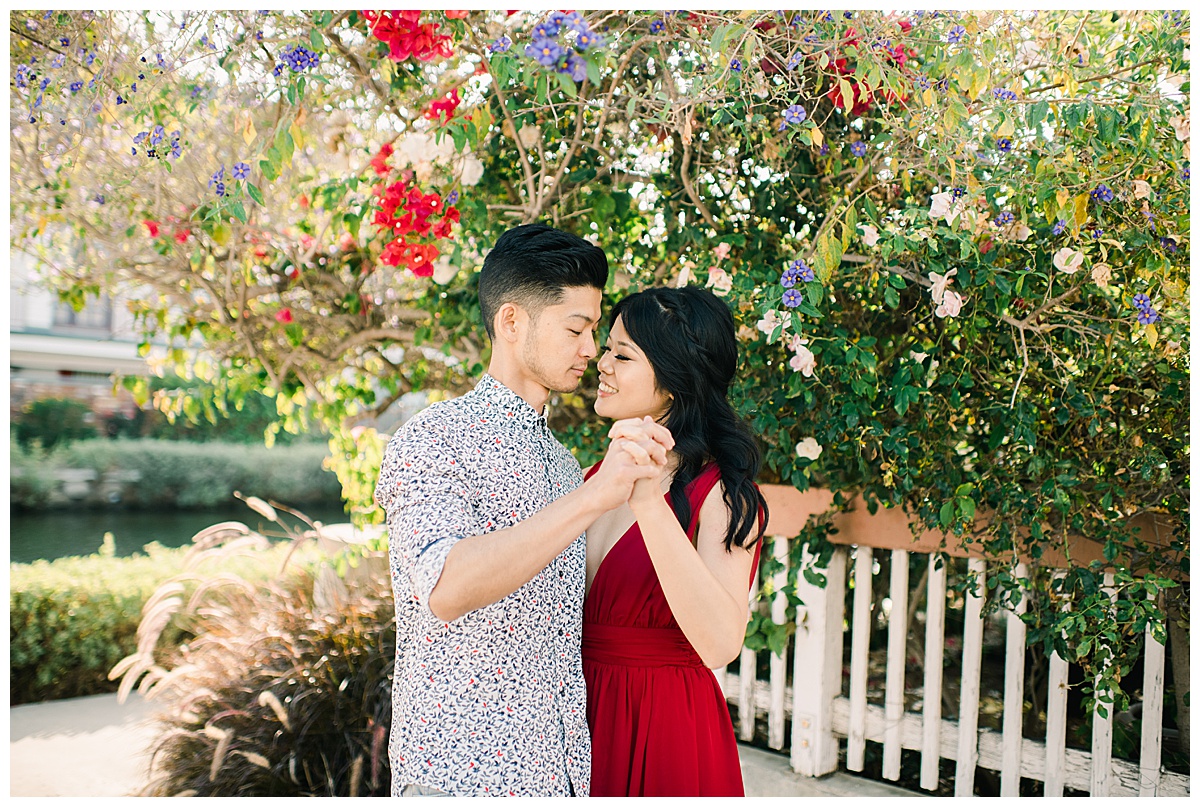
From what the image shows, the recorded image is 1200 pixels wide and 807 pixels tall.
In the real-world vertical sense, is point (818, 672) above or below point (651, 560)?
below

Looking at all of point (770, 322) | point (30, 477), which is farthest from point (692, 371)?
point (30, 477)

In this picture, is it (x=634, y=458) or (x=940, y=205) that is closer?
(x=634, y=458)

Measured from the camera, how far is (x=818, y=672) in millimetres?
3510

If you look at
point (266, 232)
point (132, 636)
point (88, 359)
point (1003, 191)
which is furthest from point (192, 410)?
point (88, 359)

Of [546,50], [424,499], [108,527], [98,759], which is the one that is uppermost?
[546,50]

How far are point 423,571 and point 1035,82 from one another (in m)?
2.62

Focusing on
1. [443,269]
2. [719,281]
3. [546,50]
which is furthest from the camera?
[443,269]

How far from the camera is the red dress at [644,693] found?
1.83 meters

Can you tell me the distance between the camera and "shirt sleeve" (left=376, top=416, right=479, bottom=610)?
138 cm

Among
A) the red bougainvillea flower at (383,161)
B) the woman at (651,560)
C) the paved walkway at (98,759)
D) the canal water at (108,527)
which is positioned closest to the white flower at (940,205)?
the woman at (651,560)

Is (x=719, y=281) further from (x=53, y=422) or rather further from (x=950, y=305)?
(x=53, y=422)

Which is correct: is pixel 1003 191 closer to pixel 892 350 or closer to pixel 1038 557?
pixel 892 350

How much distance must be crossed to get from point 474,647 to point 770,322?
1258 mm

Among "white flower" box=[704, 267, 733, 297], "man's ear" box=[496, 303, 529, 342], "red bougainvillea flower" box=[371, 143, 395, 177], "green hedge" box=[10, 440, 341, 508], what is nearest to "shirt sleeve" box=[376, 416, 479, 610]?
"man's ear" box=[496, 303, 529, 342]
